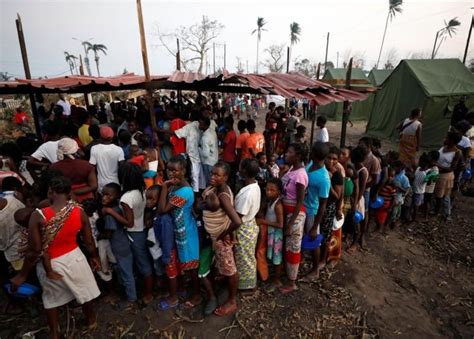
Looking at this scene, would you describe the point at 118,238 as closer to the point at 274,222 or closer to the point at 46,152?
the point at 274,222

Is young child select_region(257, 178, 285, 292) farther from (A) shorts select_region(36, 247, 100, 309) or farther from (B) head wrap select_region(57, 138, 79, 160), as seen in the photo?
(B) head wrap select_region(57, 138, 79, 160)

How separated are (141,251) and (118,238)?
11.8 inches

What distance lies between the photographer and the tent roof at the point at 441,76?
1027 cm

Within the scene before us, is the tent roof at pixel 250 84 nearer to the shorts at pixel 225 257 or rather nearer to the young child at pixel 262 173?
the young child at pixel 262 173

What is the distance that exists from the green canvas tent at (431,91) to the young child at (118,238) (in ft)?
39.0

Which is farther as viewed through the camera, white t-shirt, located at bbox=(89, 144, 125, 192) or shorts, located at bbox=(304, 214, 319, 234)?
white t-shirt, located at bbox=(89, 144, 125, 192)

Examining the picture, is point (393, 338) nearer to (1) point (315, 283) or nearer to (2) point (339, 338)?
(2) point (339, 338)

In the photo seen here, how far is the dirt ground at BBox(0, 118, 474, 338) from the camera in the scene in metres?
2.86

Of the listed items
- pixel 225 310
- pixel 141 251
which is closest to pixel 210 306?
pixel 225 310

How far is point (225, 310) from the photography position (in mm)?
3053

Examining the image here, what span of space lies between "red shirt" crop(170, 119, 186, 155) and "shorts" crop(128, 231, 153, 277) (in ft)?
7.55

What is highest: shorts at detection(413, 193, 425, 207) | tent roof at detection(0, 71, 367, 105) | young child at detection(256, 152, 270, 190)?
tent roof at detection(0, 71, 367, 105)

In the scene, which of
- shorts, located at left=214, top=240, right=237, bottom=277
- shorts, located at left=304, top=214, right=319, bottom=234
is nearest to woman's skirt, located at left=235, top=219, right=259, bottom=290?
shorts, located at left=214, top=240, right=237, bottom=277

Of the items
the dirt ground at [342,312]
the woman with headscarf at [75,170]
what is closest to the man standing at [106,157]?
the woman with headscarf at [75,170]
